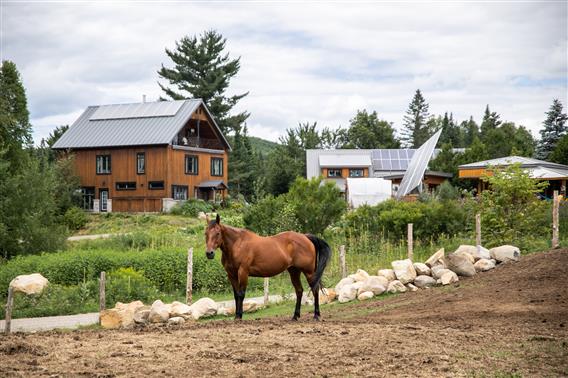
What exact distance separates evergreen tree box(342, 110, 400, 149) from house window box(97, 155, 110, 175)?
144 feet

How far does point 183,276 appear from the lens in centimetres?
2480

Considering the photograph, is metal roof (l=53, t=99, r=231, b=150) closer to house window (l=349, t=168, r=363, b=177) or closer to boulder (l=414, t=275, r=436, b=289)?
house window (l=349, t=168, r=363, b=177)

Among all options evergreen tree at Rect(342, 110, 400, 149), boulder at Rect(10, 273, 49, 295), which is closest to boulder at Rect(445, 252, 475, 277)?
boulder at Rect(10, 273, 49, 295)

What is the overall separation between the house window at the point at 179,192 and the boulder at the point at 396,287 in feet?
132

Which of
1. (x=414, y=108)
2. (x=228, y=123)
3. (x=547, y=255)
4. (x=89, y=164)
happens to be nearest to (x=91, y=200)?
(x=89, y=164)

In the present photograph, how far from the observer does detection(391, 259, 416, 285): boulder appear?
20797mm

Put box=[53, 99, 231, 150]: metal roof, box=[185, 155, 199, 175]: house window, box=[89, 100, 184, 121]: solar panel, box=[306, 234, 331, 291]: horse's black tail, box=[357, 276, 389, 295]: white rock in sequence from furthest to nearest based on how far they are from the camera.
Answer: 1. box=[89, 100, 184, 121]: solar panel
2. box=[185, 155, 199, 175]: house window
3. box=[53, 99, 231, 150]: metal roof
4. box=[357, 276, 389, 295]: white rock
5. box=[306, 234, 331, 291]: horse's black tail

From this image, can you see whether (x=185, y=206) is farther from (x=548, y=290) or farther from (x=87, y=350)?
(x=87, y=350)

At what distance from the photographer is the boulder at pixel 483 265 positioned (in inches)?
834

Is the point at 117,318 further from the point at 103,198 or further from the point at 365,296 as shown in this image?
the point at 103,198

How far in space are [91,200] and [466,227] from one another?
3899cm

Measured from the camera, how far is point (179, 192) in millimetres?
60000

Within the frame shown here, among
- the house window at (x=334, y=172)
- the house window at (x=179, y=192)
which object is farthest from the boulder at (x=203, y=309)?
the house window at (x=334, y=172)

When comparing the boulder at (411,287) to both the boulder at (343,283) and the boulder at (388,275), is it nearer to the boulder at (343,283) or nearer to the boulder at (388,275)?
the boulder at (388,275)
